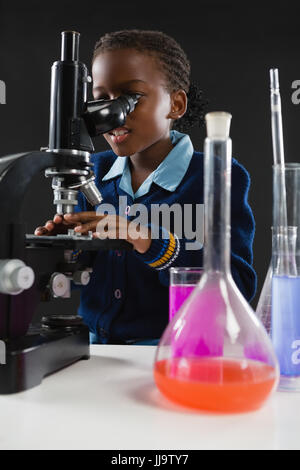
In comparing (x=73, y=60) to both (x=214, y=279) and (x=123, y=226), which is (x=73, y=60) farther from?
(x=214, y=279)

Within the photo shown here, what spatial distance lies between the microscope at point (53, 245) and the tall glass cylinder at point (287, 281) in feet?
0.84

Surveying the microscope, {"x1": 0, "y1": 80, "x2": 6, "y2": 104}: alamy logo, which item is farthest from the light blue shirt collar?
{"x1": 0, "y1": 80, "x2": 6, "y2": 104}: alamy logo

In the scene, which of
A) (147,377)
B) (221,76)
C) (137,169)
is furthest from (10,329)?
(221,76)

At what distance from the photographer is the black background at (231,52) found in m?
2.49

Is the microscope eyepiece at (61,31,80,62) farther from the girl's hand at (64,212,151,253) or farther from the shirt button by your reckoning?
the shirt button

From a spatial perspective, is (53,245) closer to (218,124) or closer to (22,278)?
(22,278)

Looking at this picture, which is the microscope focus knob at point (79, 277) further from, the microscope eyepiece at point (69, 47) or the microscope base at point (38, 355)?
the microscope eyepiece at point (69, 47)

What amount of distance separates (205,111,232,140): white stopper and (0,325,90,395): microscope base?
0.34 metres

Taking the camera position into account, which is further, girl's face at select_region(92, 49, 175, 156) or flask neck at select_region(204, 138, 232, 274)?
girl's face at select_region(92, 49, 175, 156)

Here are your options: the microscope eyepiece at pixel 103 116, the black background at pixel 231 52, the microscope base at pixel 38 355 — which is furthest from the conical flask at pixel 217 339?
the black background at pixel 231 52

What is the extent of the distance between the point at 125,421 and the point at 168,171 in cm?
104

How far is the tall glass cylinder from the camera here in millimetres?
656

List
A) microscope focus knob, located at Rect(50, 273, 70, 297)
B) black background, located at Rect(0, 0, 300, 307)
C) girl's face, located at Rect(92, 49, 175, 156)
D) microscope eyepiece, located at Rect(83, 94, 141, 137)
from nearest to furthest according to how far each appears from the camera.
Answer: microscope focus knob, located at Rect(50, 273, 70, 297) < microscope eyepiece, located at Rect(83, 94, 141, 137) < girl's face, located at Rect(92, 49, 175, 156) < black background, located at Rect(0, 0, 300, 307)

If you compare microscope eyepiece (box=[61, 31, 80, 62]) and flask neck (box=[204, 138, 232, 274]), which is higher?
microscope eyepiece (box=[61, 31, 80, 62])
